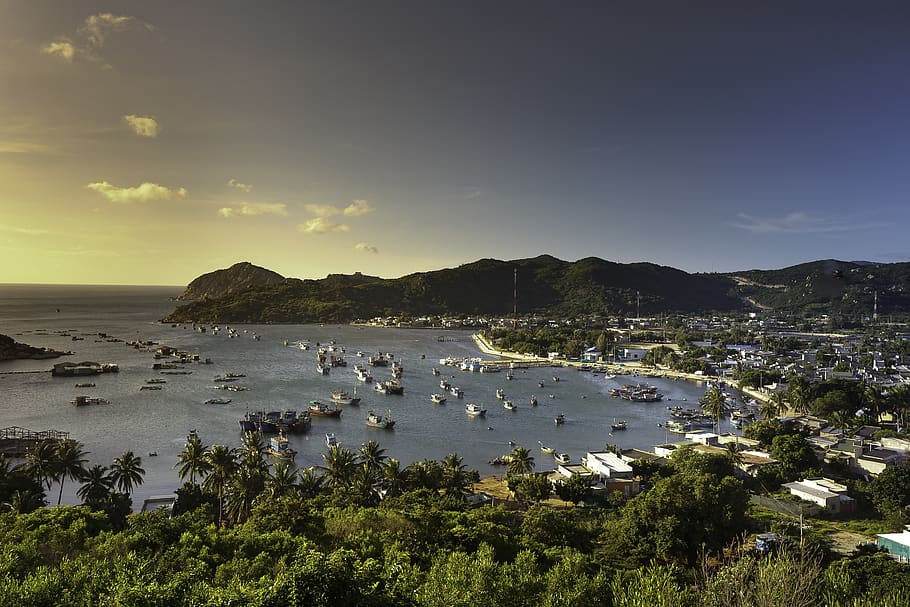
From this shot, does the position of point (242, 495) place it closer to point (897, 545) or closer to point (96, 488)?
point (96, 488)

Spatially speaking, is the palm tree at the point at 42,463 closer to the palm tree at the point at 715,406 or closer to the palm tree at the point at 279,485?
the palm tree at the point at 279,485

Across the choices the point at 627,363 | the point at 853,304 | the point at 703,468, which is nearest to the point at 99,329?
the point at 627,363

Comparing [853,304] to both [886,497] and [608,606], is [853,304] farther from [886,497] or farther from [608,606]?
[608,606]

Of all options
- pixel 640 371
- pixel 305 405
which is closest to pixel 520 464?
pixel 305 405

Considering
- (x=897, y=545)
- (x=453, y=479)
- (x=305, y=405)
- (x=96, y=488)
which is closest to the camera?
(x=897, y=545)

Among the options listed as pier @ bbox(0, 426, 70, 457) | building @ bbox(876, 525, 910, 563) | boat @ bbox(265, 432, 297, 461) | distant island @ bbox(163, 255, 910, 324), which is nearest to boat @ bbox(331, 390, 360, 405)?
boat @ bbox(265, 432, 297, 461)

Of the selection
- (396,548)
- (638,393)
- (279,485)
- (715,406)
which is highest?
(396,548)
